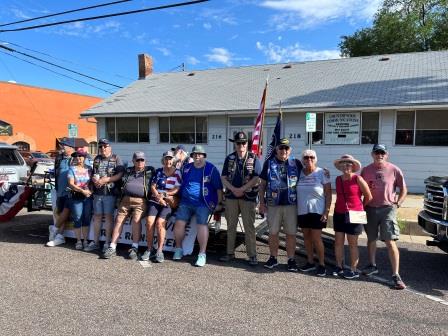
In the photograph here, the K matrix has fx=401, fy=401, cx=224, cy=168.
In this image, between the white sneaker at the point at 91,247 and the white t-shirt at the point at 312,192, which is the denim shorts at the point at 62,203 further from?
the white t-shirt at the point at 312,192

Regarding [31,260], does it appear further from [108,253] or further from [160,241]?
[160,241]

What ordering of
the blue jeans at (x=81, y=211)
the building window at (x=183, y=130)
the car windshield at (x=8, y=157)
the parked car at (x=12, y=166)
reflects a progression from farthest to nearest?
1. the building window at (x=183, y=130)
2. the car windshield at (x=8, y=157)
3. the parked car at (x=12, y=166)
4. the blue jeans at (x=81, y=211)

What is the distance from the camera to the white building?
13523 millimetres

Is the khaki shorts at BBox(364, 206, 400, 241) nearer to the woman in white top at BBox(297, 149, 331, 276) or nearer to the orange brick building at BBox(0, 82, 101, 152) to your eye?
the woman in white top at BBox(297, 149, 331, 276)

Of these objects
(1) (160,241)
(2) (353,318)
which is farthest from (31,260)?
(2) (353,318)

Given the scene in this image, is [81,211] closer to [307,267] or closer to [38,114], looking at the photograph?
[307,267]

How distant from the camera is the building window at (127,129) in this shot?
58.7 ft

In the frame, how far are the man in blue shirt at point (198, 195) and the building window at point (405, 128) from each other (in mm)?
9948

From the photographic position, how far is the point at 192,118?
1705 centimetres

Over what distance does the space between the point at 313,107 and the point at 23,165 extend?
30.9ft

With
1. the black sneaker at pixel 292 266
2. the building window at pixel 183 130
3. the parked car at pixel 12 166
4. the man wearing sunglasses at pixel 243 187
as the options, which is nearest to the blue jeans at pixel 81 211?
the man wearing sunglasses at pixel 243 187

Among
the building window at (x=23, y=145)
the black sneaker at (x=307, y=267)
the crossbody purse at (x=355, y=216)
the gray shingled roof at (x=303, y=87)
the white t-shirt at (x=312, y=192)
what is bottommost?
the black sneaker at (x=307, y=267)

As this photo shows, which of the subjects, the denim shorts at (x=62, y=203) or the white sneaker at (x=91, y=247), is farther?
the denim shorts at (x=62, y=203)

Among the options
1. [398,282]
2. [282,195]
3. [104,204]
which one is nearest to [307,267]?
[282,195]
